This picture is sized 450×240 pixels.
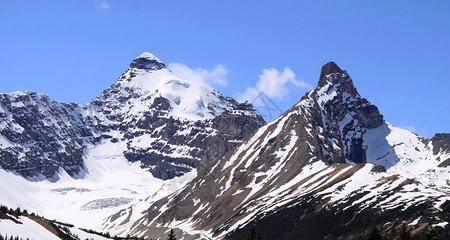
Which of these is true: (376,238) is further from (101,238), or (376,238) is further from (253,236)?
(101,238)

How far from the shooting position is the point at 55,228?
484ft

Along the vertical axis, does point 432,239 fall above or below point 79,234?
below

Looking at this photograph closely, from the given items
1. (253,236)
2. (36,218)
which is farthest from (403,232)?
(36,218)

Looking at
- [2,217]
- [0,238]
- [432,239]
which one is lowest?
[432,239]

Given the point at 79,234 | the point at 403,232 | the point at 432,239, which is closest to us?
the point at 432,239

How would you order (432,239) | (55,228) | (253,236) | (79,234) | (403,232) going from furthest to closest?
(79,234)
(55,228)
(253,236)
(403,232)
(432,239)

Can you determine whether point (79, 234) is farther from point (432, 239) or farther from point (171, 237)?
point (432, 239)

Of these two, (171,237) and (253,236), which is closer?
(171,237)

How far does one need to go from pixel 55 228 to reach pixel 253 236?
36.9 m

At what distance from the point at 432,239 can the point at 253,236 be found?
32.9 meters

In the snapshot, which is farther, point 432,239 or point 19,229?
point 19,229

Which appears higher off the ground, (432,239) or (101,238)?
(101,238)

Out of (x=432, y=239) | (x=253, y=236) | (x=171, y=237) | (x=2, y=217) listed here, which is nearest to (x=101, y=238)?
(x=2, y=217)

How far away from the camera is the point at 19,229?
438ft
